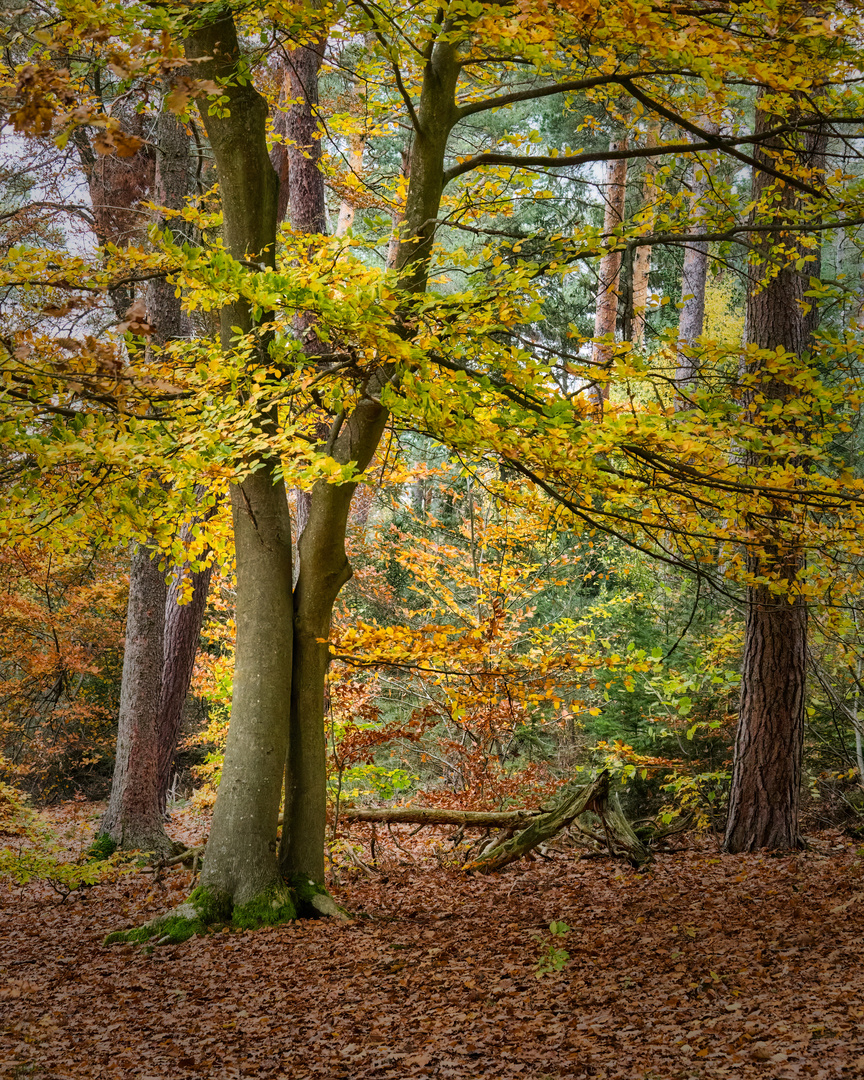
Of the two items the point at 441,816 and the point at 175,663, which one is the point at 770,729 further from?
the point at 175,663

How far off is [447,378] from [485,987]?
326cm

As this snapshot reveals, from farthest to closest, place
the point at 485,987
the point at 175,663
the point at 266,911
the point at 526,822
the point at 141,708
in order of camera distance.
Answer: the point at 175,663
the point at 141,708
the point at 526,822
the point at 266,911
the point at 485,987

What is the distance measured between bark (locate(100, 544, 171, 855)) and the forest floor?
1.89 meters

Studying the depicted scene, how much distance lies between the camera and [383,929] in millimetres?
5609

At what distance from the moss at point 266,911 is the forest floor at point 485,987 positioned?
0.44 feet

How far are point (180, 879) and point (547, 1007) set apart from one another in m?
4.47

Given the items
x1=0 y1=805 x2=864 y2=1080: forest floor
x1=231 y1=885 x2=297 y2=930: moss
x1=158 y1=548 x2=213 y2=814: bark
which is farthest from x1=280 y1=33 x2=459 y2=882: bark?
x1=158 y1=548 x2=213 y2=814: bark

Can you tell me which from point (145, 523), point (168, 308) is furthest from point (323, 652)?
point (168, 308)

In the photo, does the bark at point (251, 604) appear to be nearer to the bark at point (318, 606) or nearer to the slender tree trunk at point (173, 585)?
the bark at point (318, 606)

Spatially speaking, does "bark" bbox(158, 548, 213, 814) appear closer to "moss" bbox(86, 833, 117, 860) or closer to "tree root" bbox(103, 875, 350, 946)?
"moss" bbox(86, 833, 117, 860)

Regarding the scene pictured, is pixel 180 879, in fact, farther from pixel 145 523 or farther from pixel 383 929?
pixel 145 523

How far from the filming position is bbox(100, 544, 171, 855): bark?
8609 millimetres

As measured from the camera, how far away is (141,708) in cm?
872

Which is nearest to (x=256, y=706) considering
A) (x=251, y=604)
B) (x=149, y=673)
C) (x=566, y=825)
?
(x=251, y=604)
